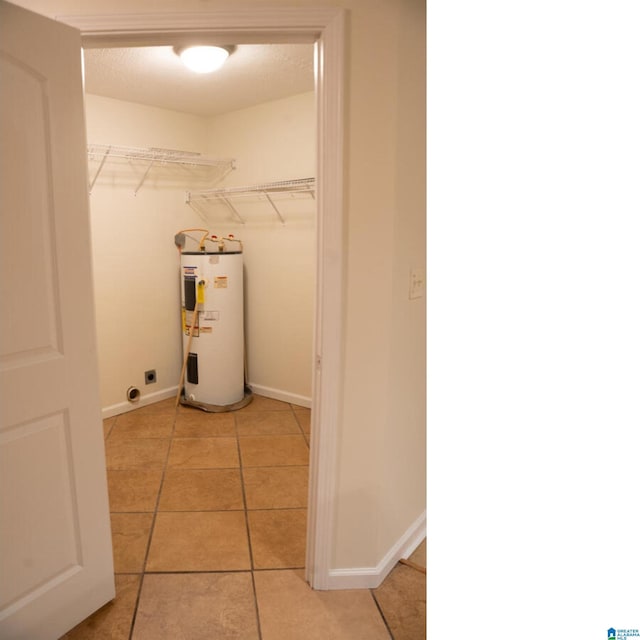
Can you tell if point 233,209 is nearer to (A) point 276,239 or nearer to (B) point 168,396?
(A) point 276,239

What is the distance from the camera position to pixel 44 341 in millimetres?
1458

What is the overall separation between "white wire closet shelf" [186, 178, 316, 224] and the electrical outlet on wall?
1867 millimetres

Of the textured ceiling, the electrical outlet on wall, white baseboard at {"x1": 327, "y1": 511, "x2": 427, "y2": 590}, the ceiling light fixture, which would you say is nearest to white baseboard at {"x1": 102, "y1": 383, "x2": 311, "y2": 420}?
white baseboard at {"x1": 327, "y1": 511, "x2": 427, "y2": 590}

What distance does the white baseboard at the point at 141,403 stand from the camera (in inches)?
142

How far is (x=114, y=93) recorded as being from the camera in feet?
11.0

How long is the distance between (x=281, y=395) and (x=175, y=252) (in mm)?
1539

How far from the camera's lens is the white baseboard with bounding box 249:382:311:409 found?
12.9ft

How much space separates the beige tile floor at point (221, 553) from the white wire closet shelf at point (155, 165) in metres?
1.95

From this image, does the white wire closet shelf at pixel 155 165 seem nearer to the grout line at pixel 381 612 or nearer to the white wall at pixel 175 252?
the white wall at pixel 175 252

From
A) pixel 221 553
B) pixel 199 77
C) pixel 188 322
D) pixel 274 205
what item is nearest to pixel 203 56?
pixel 199 77

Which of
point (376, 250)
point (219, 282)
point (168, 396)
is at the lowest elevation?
point (168, 396)
